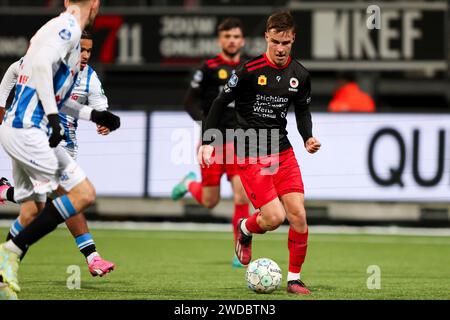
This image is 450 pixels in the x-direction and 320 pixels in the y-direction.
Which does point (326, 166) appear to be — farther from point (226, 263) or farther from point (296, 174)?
point (296, 174)

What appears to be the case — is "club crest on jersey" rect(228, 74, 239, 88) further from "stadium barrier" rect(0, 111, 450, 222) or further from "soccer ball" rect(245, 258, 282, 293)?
"stadium barrier" rect(0, 111, 450, 222)

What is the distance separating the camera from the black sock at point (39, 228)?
8000 millimetres

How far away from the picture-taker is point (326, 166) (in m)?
16.1

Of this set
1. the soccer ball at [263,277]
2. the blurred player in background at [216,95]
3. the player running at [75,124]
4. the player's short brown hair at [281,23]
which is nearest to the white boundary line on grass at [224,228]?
the blurred player in background at [216,95]

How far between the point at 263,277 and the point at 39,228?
188cm

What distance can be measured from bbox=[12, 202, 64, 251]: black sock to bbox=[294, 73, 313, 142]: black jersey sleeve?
232 cm

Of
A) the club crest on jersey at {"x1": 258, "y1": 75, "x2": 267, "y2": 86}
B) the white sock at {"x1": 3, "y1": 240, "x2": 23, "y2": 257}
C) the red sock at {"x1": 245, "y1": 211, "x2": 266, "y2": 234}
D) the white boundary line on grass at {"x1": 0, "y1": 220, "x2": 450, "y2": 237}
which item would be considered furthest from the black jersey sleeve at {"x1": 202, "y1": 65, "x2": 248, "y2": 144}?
the white boundary line on grass at {"x1": 0, "y1": 220, "x2": 450, "y2": 237}

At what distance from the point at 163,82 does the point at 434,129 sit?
4830 mm

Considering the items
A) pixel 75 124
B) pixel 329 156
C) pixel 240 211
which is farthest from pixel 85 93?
pixel 329 156

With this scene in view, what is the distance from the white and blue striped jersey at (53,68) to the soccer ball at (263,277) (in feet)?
6.65

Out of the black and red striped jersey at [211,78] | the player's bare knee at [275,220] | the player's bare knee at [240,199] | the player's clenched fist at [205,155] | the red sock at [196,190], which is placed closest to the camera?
the player's clenched fist at [205,155]

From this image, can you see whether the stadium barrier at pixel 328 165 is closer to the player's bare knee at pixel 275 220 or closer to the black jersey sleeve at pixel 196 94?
the black jersey sleeve at pixel 196 94

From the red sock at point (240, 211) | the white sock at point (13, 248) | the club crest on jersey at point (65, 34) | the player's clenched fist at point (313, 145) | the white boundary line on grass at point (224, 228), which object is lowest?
the white boundary line on grass at point (224, 228)
